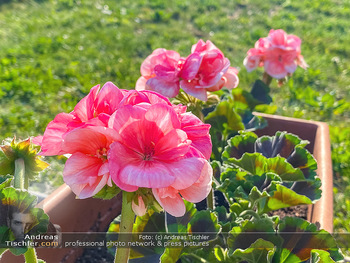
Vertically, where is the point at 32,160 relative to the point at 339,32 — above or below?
below

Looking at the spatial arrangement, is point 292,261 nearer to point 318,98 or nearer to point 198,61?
point 198,61

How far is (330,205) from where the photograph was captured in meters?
1.27

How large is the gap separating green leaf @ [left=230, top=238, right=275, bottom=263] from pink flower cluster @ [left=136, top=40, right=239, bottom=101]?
1.25 ft

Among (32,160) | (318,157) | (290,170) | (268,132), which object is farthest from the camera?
(268,132)

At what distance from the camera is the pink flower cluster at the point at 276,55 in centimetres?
171

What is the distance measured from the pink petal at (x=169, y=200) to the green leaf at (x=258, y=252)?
0.97 ft

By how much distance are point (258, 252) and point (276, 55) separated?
3.30 feet

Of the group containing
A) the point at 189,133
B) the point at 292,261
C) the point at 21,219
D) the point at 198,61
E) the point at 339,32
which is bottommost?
the point at 292,261

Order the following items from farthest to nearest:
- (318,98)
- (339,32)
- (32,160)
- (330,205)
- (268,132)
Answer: (339,32)
(318,98)
(268,132)
(330,205)
(32,160)

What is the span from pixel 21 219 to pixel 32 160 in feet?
0.53

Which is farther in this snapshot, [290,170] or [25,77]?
[25,77]

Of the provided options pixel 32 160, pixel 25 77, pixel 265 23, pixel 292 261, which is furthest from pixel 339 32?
pixel 32 160

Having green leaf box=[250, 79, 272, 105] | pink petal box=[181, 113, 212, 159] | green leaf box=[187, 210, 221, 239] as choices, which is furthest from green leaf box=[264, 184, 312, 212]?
green leaf box=[250, 79, 272, 105]

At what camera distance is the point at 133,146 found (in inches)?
25.3
